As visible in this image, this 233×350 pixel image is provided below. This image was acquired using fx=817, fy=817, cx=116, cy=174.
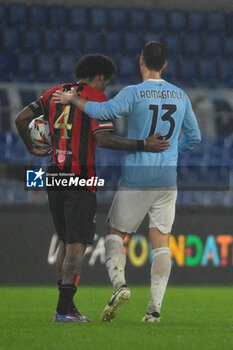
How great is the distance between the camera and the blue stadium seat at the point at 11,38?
44.7 feet

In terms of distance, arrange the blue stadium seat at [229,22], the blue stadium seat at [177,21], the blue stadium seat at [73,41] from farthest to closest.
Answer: the blue stadium seat at [229,22] < the blue stadium seat at [177,21] < the blue stadium seat at [73,41]

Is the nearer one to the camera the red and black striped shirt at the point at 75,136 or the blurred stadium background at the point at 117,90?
the red and black striped shirt at the point at 75,136

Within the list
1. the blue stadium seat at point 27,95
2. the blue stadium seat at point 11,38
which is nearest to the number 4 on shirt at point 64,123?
the blue stadium seat at point 27,95

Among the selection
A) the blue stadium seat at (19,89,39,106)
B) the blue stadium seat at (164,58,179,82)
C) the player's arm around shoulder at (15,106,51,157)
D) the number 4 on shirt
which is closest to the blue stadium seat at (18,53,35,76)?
the blue stadium seat at (19,89,39,106)

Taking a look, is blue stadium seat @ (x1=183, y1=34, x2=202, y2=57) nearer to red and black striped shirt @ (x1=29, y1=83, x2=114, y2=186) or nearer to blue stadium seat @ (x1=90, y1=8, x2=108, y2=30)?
blue stadium seat @ (x1=90, y1=8, x2=108, y2=30)

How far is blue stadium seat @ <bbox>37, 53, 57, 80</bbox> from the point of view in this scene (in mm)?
13508

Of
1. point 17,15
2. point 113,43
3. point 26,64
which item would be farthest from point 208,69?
point 17,15

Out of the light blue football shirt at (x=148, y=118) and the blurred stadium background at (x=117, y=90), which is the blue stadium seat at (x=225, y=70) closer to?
the blurred stadium background at (x=117, y=90)

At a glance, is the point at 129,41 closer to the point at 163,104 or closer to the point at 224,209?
the point at 224,209

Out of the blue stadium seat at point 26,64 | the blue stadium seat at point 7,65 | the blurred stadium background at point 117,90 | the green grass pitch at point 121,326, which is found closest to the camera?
the green grass pitch at point 121,326

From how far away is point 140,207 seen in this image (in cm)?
473

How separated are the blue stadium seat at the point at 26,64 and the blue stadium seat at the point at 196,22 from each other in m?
3.18

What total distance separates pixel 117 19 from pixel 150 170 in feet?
33.5

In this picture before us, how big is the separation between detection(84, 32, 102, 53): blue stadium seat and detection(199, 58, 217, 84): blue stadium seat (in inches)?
72.5
